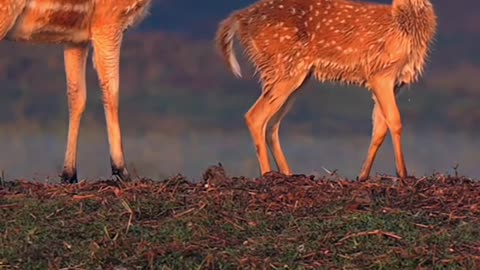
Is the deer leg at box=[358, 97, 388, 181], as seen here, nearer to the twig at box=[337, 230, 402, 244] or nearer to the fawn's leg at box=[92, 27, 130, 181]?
the fawn's leg at box=[92, 27, 130, 181]

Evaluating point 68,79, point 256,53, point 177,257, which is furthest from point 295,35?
point 177,257

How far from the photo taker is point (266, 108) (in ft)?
40.4

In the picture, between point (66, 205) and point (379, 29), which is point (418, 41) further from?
point (66, 205)

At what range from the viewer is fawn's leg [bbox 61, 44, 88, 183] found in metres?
11.2

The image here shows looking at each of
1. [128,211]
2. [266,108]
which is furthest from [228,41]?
[128,211]

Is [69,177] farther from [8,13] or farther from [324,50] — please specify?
[324,50]

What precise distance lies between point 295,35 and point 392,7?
1315 millimetres

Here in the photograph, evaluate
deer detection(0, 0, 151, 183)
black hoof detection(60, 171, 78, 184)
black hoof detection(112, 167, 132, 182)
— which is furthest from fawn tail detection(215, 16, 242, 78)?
black hoof detection(60, 171, 78, 184)

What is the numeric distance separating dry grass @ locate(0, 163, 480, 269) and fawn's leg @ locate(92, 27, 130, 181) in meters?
2.07

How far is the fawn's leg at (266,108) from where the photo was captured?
12.2 meters

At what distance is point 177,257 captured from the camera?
6.69 metres

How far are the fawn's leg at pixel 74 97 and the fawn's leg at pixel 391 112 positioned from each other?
3.37m

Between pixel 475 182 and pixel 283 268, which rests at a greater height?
pixel 283 268

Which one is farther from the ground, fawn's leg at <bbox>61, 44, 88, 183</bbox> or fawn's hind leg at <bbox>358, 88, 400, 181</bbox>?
fawn's leg at <bbox>61, 44, 88, 183</bbox>
